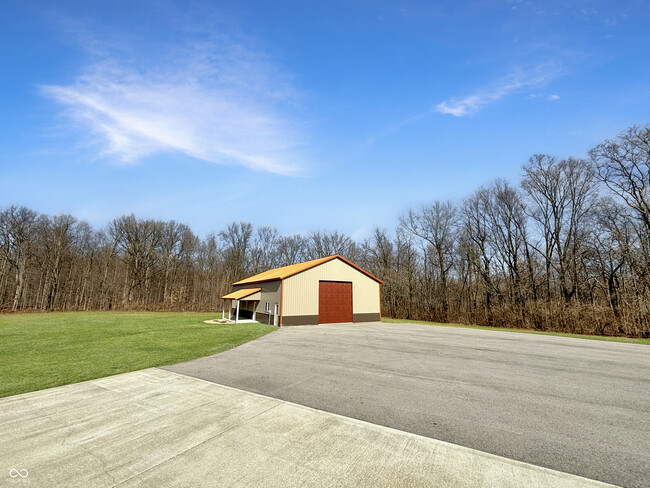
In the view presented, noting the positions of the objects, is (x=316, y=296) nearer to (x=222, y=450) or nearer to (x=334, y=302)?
(x=334, y=302)

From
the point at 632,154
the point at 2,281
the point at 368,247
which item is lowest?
the point at 2,281

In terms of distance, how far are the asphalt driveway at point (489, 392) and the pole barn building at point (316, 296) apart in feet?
28.2

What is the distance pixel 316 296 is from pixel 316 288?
0.54m

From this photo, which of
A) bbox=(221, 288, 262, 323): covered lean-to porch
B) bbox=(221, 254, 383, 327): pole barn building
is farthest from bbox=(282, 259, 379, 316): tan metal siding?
bbox=(221, 288, 262, 323): covered lean-to porch

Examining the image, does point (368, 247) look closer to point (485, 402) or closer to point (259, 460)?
point (485, 402)

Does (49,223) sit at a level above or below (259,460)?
above

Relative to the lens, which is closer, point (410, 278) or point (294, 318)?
point (294, 318)

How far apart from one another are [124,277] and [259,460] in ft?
134

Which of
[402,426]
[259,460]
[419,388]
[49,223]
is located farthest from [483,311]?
[49,223]

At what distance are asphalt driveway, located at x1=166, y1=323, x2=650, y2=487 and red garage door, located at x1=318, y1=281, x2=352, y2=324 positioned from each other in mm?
9908

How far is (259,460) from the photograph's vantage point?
3027 millimetres

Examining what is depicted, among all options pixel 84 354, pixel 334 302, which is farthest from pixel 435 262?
pixel 84 354

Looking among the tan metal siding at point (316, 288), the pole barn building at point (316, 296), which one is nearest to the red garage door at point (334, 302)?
the pole barn building at point (316, 296)

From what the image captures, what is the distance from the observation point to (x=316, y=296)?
64.7 ft
